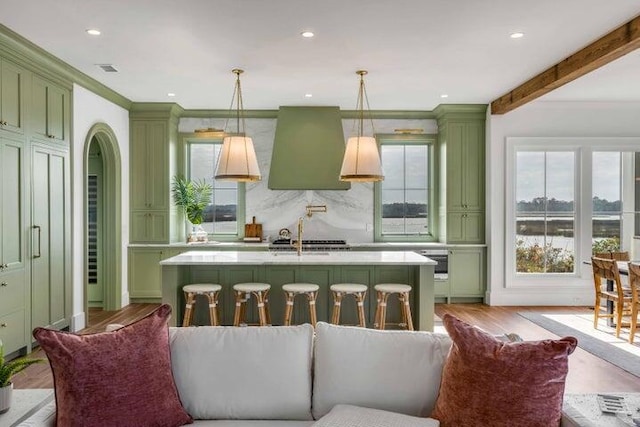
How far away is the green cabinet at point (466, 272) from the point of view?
6.98 meters

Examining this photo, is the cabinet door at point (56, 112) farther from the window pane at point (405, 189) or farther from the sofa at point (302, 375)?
the window pane at point (405, 189)

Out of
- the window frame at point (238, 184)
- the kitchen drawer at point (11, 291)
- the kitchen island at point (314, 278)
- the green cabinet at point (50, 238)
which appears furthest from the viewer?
the window frame at point (238, 184)

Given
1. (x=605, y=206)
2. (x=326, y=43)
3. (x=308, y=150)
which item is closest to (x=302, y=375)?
(x=326, y=43)

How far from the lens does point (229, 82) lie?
5.69 metres

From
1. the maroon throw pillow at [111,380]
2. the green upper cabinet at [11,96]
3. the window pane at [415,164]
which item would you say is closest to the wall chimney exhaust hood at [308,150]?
the window pane at [415,164]

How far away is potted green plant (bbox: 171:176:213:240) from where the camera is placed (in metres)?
7.07

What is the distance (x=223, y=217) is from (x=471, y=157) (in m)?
3.93

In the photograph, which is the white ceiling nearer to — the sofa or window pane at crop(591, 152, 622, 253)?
window pane at crop(591, 152, 622, 253)

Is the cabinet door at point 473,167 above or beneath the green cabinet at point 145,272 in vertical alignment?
above

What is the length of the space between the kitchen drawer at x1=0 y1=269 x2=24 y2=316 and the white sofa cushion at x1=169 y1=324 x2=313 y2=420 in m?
2.65

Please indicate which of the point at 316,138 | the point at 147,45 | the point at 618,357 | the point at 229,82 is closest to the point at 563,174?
the point at 618,357

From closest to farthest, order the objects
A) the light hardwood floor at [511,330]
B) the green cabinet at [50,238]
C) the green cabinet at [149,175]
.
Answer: the light hardwood floor at [511,330]
the green cabinet at [50,238]
the green cabinet at [149,175]

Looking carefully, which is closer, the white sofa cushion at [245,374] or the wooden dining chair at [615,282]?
the white sofa cushion at [245,374]

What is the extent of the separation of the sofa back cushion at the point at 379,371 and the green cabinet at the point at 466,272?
16.3ft
